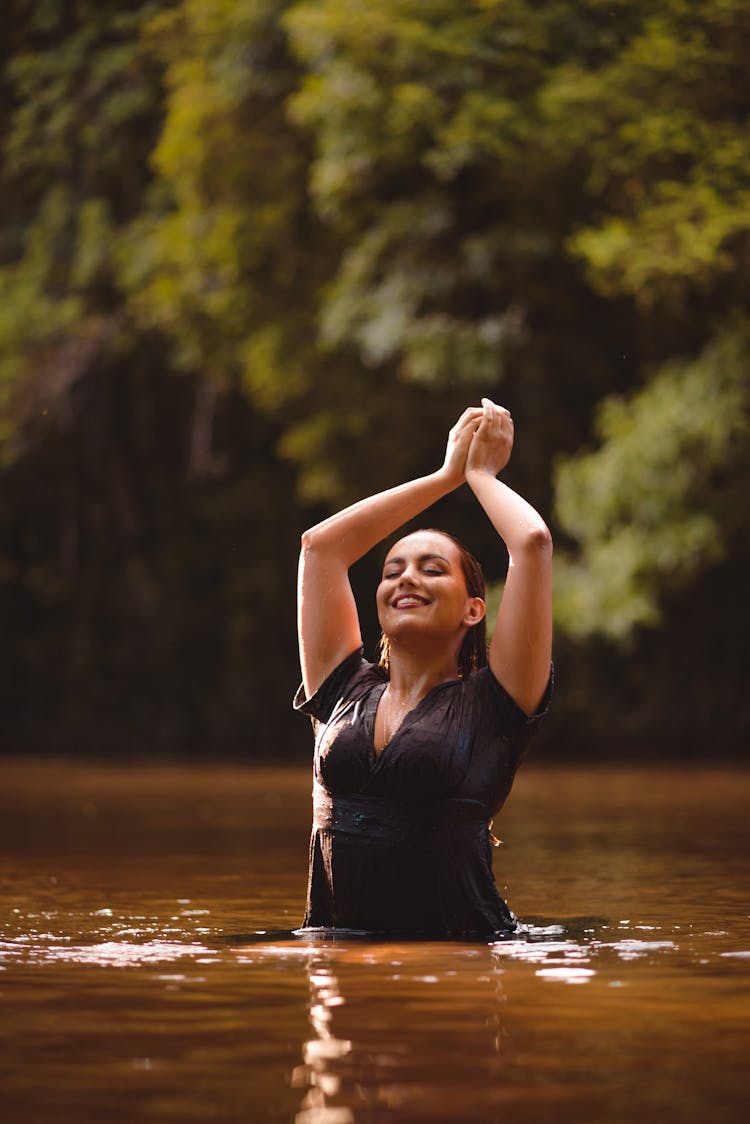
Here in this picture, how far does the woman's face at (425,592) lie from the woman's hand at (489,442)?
264 mm

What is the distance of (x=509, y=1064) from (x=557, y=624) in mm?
18255

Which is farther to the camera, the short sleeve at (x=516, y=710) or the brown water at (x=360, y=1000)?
the short sleeve at (x=516, y=710)

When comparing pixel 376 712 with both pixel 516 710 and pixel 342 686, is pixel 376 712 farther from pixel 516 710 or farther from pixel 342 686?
pixel 516 710

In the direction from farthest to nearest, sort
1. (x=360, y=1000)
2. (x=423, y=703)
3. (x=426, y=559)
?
(x=426, y=559) < (x=423, y=703) < (x=360, y=1000)

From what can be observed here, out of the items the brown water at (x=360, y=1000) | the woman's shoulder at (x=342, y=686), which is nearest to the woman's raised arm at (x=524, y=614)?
the woman's shoulder at (x=342, y=686)

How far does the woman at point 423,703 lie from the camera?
596 cm

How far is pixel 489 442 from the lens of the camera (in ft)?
20.8

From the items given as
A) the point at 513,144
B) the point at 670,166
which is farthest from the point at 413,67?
the point at 670,166

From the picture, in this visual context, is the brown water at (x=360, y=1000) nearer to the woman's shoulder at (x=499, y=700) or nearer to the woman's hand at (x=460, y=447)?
the woman's shoulder at (x=499, y=700)

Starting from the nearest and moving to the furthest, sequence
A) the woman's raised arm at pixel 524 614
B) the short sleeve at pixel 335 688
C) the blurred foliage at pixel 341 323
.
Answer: the woman's raised arm at pixel 524 614
the short sleeve at pixel 335 688
the blurred foliage at pixel 341 323

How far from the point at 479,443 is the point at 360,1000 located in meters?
1.92

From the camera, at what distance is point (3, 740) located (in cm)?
3428

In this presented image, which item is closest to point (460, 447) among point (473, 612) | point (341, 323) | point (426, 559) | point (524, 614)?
point (426, 559)

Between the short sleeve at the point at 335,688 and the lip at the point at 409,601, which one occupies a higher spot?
the lip at the point at 409,601
